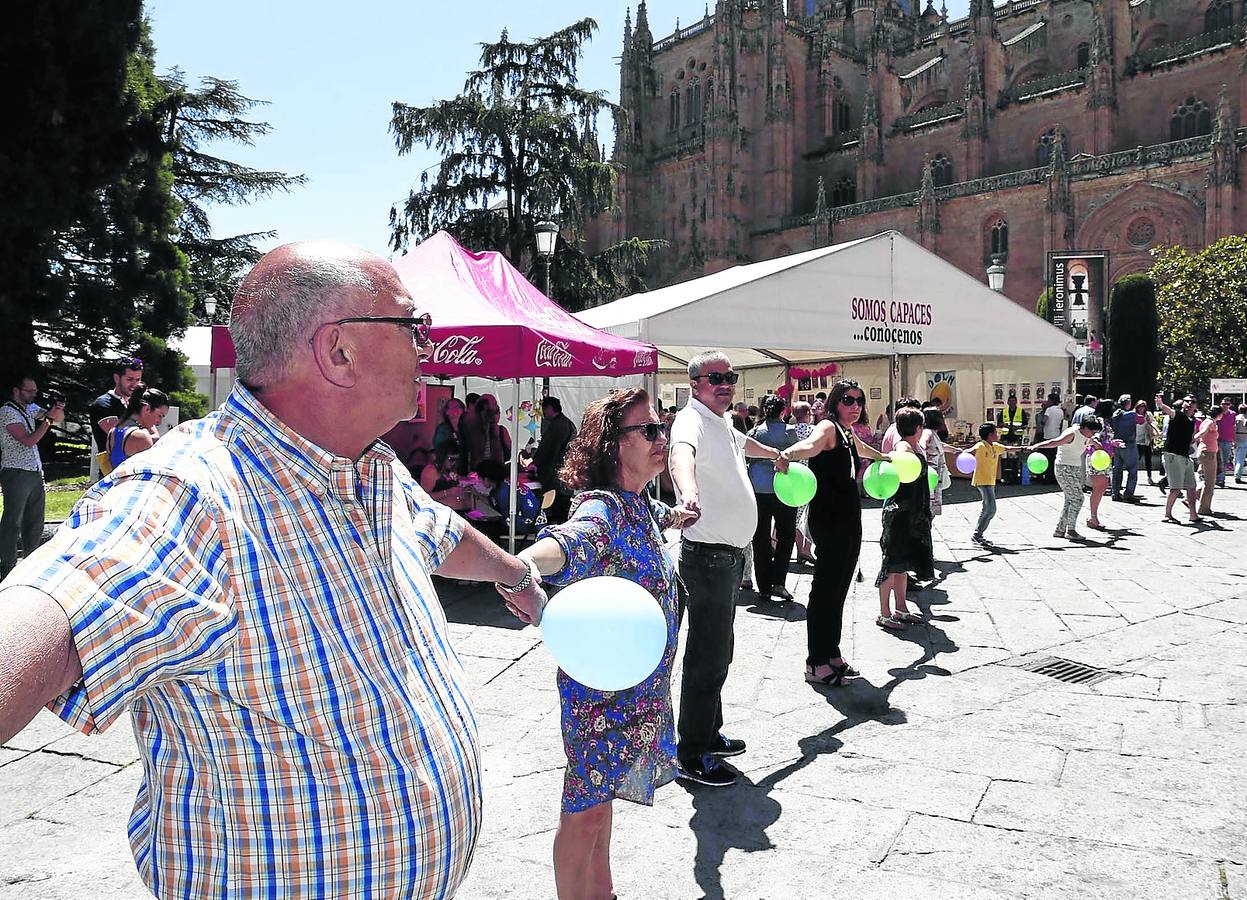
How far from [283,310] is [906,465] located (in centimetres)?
506

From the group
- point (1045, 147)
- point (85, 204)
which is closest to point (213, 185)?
point (85, 204)

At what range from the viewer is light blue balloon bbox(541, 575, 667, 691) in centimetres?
169

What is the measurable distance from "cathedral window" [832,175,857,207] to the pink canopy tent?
42045mm

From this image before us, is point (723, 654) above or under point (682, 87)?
under

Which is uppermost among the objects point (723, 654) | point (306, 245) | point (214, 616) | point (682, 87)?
point (682, 87)

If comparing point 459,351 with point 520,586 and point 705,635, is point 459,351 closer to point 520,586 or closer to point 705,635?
point 705,635

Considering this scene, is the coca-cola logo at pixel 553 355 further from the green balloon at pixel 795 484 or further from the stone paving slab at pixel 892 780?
the green balloon at pixel 795 484

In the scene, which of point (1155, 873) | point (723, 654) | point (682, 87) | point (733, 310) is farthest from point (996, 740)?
point (682, 87)

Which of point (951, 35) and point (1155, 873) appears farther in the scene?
point (951, 35)

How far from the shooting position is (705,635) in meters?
3.51

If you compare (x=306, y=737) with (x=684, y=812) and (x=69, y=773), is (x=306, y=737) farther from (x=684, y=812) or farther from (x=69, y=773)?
(x=69, y=773)

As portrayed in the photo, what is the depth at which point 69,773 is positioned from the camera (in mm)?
3688

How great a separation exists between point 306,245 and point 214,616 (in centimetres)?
55

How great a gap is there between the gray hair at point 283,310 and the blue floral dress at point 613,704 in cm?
124
